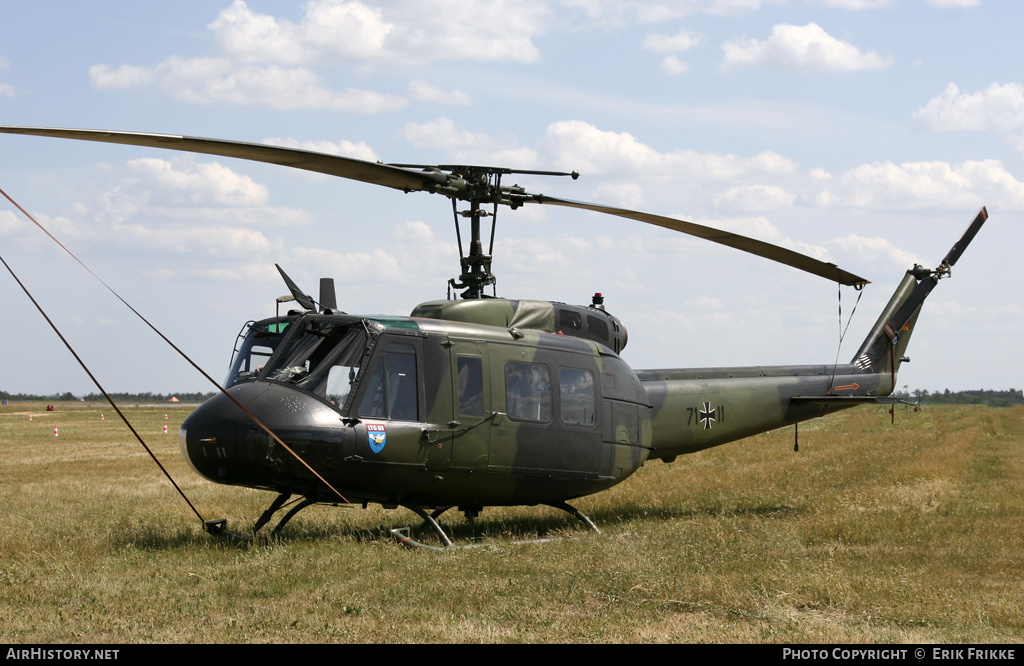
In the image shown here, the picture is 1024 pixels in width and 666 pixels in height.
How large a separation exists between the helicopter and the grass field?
2.62 ft

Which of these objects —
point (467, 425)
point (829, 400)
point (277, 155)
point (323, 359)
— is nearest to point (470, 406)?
point (467, 425)

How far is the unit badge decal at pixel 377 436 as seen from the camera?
33.4 ft

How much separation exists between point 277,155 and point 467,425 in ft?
12.4

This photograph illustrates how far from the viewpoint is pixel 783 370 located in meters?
15.7

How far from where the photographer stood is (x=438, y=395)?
10.8m

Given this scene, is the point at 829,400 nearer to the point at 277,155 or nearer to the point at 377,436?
the point at 377,436

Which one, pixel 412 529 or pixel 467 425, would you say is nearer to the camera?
pixel 467 425

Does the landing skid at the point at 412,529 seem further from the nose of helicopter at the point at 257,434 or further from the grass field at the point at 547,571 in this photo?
the nose of helicopter at the point at 257,434

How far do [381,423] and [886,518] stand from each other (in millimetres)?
6996

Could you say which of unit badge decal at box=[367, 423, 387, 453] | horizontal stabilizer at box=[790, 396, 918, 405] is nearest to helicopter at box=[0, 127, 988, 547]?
unit badge decal at box=[367, 423, 387, 453]

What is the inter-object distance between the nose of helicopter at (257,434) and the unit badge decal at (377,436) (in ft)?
1.08

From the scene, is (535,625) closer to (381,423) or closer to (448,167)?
(381,423)
